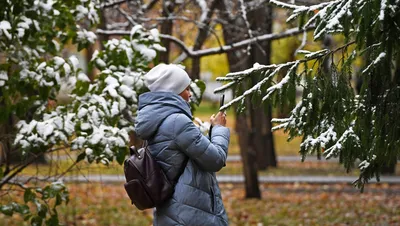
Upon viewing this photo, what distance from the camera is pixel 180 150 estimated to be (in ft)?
15.2

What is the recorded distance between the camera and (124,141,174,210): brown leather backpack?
15.1 ft

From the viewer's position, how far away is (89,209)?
14.8 m

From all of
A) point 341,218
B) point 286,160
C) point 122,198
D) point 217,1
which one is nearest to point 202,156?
point 217,1

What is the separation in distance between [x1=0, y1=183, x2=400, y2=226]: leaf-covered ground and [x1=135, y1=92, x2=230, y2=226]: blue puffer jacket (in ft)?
17.3

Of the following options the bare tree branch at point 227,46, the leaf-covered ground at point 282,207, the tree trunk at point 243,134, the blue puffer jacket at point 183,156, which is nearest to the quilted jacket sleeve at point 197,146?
the blue puffer jacket at point 183,156

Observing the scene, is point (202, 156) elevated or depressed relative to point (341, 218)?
elevated

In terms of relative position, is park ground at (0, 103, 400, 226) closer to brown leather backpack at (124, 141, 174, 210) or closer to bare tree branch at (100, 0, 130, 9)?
bare tree branch at (100, 0, 130, 9)

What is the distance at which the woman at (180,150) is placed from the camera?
4.58 meters

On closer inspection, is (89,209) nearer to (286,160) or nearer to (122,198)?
(122,198)

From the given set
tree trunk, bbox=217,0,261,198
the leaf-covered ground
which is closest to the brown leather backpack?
the leaf-covered ground

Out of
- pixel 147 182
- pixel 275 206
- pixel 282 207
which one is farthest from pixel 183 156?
pixel 275 206

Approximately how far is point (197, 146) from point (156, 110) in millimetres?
357

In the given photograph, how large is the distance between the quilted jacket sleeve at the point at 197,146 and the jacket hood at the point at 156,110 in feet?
0.30

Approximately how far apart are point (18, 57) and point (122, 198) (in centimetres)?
953
